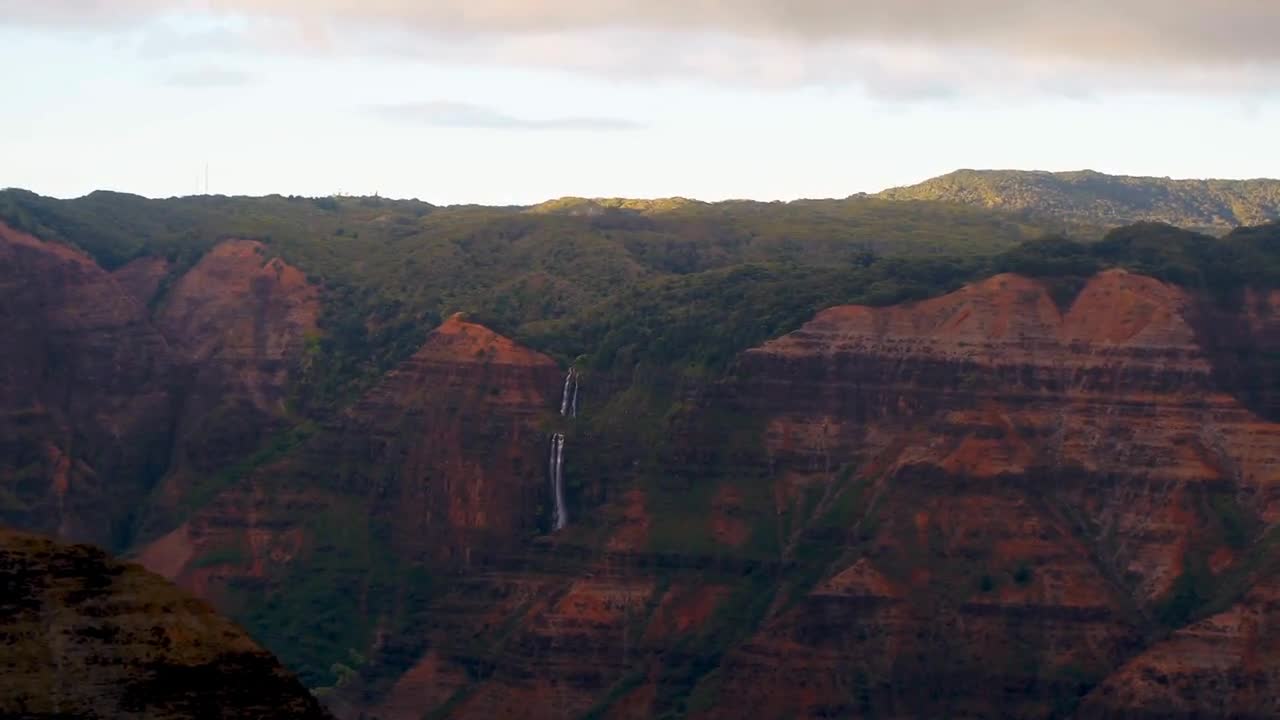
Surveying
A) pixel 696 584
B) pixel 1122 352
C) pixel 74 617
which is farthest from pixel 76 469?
pixel 74 617

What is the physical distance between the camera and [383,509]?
172250 mm

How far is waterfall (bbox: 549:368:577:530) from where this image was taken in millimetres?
164625

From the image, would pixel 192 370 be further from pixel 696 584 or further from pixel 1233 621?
pixel 1233 621

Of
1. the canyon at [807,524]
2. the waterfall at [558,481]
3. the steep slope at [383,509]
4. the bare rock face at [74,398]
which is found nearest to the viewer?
the canyon at [807,524]

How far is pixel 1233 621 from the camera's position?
5389 inches

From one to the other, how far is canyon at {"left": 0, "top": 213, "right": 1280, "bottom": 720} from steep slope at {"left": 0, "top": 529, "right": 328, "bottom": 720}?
75.8 meters

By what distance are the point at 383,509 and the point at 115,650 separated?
4169 inches

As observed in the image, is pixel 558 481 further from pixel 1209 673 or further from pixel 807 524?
pixel 1209 673

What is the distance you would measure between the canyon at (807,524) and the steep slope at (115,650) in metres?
75.8

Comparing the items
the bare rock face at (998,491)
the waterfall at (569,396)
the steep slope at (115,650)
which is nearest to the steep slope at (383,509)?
the waterfall at (569,396)

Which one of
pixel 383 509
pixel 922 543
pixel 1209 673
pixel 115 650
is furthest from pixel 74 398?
pixel 115 650

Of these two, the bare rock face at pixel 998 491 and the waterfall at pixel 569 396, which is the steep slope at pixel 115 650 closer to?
the bare rock face at pixel 998 491

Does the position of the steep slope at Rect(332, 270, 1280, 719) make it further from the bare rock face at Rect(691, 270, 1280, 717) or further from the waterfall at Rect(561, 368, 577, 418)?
the waterfall at Rect(561, 368, 577, 418)

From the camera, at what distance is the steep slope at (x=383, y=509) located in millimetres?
166750
